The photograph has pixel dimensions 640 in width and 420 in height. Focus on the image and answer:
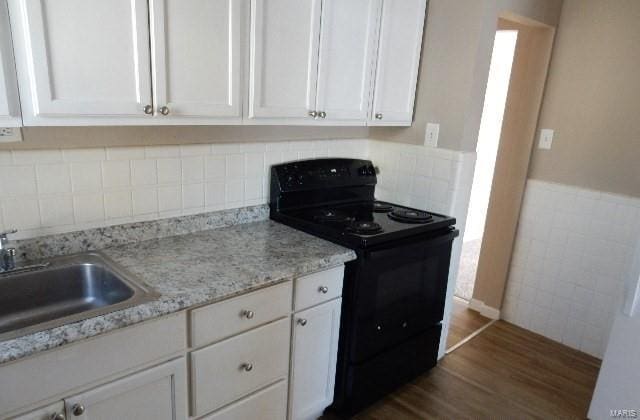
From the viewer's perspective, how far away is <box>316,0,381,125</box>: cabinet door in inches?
75.3

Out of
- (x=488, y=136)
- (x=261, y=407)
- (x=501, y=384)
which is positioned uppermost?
(x=488, y=136)

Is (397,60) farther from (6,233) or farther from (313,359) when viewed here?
(6,233)

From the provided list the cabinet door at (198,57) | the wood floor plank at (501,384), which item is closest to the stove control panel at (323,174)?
the cabinet door at (198,57)

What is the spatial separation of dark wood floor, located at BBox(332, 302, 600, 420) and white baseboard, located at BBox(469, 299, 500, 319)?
0.22m

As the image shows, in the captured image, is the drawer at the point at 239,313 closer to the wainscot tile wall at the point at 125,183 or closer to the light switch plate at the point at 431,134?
the wainscot tile wall at the point at 125,183

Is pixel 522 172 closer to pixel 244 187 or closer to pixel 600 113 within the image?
pixel 600 113

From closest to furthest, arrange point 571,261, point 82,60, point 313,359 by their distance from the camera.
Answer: point 82,60, point 313,359, point 571,261

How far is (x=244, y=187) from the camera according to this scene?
2.14m

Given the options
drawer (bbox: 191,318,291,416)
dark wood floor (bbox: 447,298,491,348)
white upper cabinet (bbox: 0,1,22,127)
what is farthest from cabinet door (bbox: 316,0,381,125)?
dark wood floor (bbox: 447,298,491,348)

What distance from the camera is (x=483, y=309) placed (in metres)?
3.26

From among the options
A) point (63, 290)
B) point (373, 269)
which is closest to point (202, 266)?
point (63, 290)

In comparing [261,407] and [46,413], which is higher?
→ [46,413]

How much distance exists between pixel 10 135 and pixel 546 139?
2.84 meters

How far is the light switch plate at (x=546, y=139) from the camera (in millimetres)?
2835
